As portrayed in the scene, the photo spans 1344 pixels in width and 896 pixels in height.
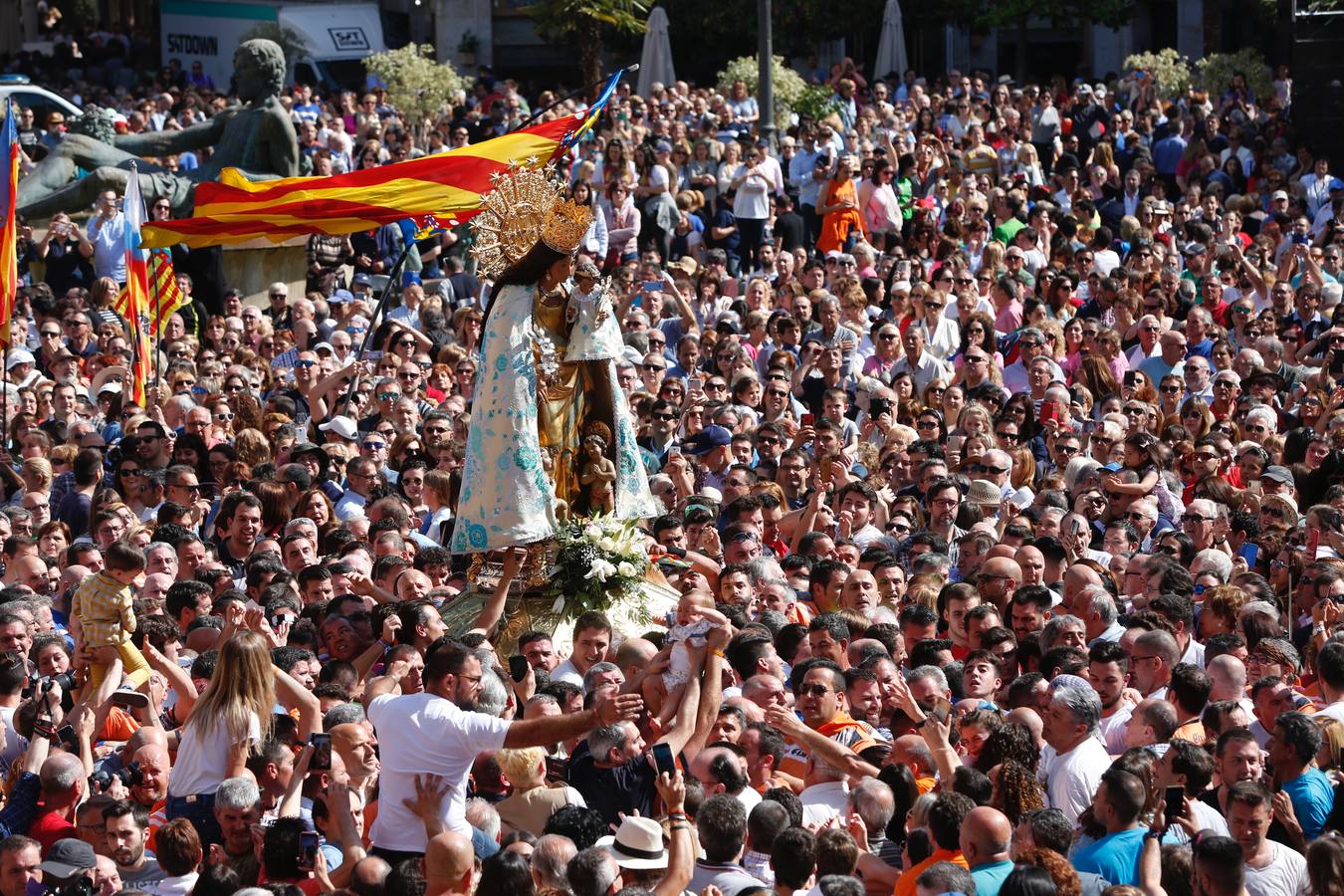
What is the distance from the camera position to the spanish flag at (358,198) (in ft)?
51.3

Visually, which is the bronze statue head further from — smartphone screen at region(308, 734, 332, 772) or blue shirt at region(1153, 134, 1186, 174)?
smartphone screen at region(308, 734, 332, 772)

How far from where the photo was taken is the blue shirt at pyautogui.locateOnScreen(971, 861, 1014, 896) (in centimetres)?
688

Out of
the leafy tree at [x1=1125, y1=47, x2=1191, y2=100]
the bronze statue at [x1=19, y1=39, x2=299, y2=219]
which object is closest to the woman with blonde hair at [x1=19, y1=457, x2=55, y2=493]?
the bronze statue at [x1=19, y1=39, x2=299, y2=219]

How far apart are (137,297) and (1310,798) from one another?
35.6 feet

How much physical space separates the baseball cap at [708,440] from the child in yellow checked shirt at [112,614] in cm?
507

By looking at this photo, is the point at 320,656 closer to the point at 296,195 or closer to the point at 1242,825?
the point at 1242,825

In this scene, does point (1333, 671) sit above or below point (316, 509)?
below

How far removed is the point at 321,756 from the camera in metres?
7.95

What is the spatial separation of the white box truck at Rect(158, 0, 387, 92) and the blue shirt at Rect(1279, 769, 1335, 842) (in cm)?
3166

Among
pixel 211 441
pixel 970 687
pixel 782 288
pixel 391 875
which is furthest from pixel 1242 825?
pixel 782 288

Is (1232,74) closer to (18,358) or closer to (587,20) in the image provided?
(587,20)

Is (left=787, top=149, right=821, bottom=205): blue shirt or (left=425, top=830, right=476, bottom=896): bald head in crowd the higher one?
(left=787, top=149, right=821, bottom=205): blue shirt

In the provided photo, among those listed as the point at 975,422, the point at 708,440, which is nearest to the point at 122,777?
the point at 708,440

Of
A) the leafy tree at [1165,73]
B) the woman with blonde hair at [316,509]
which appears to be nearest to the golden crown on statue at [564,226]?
the woman with blonde hair at [316,509]
